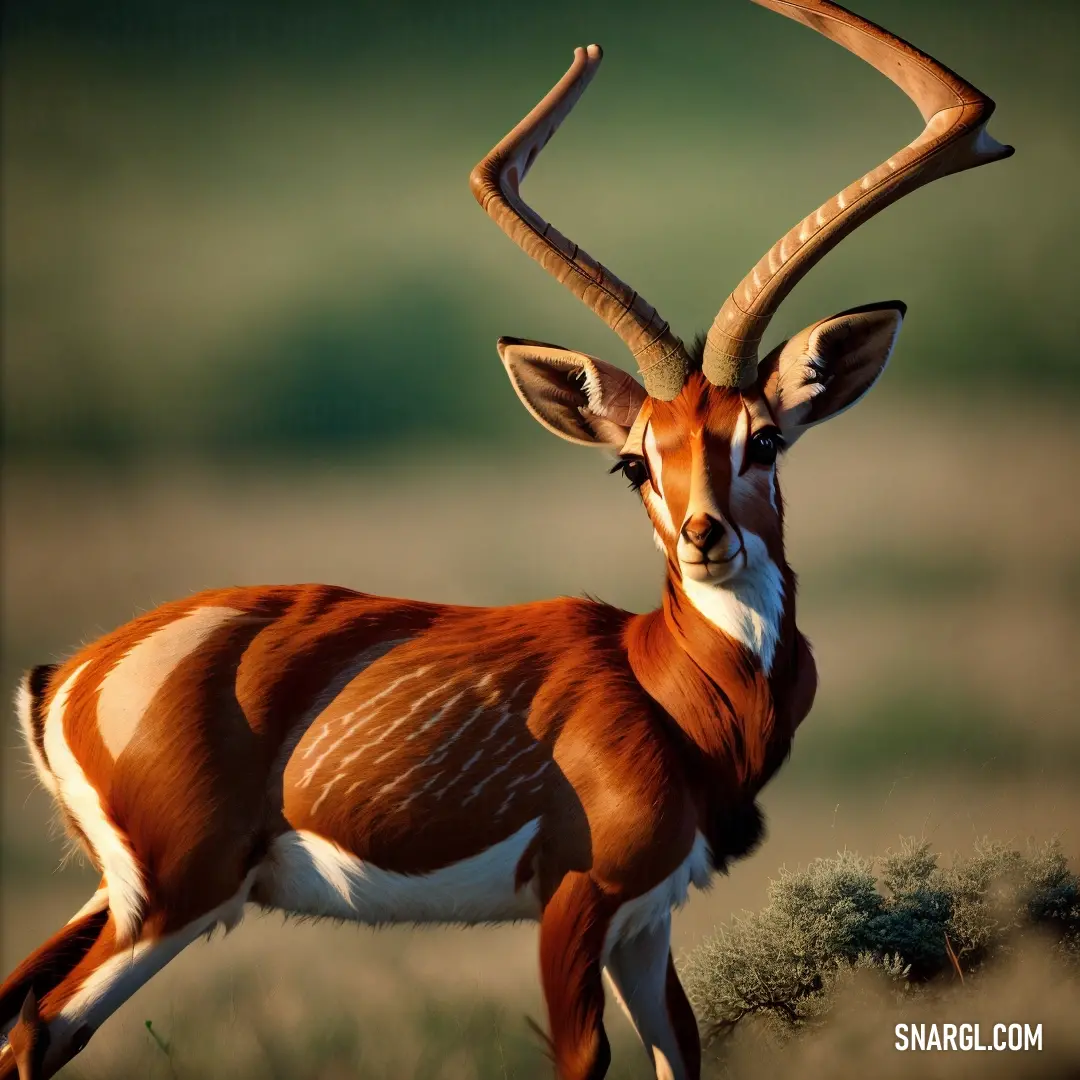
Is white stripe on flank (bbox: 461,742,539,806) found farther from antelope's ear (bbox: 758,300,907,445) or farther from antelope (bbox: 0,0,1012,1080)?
antelope's ear (bbox: 758,300,907,445)

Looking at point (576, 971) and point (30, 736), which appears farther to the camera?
point (30, 736)

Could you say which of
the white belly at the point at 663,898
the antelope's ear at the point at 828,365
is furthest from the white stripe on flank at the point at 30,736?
the antelope's ear at the point at 828,365

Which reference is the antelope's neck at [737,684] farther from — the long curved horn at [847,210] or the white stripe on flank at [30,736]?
the white stripe on flank at [30,736]

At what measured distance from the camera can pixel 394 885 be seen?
358 cm

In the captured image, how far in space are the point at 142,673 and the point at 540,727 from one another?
981 millimetres

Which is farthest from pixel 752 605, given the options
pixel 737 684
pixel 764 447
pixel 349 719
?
pixel 349 719

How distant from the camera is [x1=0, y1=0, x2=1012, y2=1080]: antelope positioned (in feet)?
11.5

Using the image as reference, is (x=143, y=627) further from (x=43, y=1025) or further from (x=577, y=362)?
(x=577, y=362)

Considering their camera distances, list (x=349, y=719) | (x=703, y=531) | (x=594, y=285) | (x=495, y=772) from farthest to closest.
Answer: (x=594, y=285)
(x=349, y=719)
(x=495, y=772)
(x=703, y=531)

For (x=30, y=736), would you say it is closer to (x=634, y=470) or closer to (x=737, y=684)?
(x=634, y=470)

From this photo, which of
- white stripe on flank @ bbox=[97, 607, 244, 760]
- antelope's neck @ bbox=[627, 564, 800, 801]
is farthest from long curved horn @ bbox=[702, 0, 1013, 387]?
white stripe on flank @ bbox=[97, 607, 244, 760]

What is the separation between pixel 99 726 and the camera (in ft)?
11.8

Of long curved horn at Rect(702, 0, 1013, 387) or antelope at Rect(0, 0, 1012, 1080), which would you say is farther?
long curved horn at Rect(702, 0, 1013, 387)

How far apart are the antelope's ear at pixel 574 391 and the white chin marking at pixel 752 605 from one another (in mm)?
486
